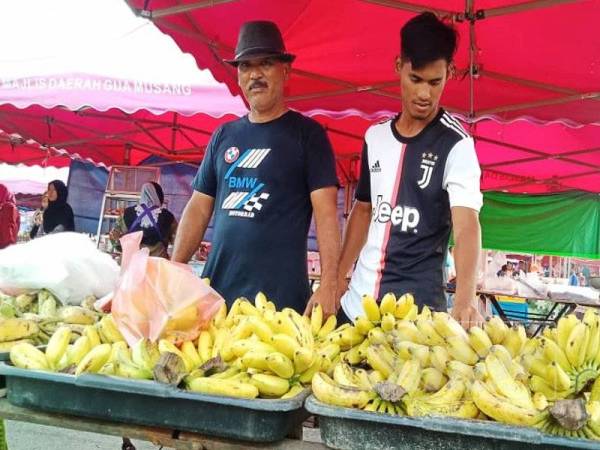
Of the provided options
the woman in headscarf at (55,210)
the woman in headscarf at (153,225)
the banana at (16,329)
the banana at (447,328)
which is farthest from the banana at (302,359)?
the woman in headscarf at (55,210)

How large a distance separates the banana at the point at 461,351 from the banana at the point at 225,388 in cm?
54

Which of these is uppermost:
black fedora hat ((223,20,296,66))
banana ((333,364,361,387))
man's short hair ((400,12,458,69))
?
black fedora hat ((223,20,296,66))

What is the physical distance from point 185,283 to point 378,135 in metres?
1.10

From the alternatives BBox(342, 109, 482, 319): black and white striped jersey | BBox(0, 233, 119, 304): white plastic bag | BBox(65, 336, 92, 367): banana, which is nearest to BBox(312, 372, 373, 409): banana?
A: BBox(65, 336, 92, 367): banana

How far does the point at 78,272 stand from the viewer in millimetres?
2484

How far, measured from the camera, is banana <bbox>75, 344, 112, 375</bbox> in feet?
4.57

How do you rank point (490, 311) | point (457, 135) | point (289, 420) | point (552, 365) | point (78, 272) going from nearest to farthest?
point (552, 365) → point (289, 420) → point (457, 135) → point (78, 272) → point (490, 311)

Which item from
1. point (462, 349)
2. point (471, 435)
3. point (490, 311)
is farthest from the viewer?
point (490, 311)

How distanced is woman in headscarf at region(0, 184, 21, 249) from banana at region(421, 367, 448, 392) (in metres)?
7.78

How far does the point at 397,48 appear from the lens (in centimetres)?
399

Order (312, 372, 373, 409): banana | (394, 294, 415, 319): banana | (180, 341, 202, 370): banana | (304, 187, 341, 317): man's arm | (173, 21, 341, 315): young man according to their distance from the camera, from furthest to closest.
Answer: (173, 21, 341, 315): young man < (304, 187, 341, 317): man's arm < (394, 294, 415, 319): banana < (180, 341, 202, 370): banana < (312, 372, 373, 409): banana

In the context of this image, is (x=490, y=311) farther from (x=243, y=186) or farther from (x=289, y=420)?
(x=289, y=420)

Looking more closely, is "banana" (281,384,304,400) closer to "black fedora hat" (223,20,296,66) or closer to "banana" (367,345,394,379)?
"banana" (367,345,394,379)

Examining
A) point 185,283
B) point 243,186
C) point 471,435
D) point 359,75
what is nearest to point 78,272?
point 243,186
